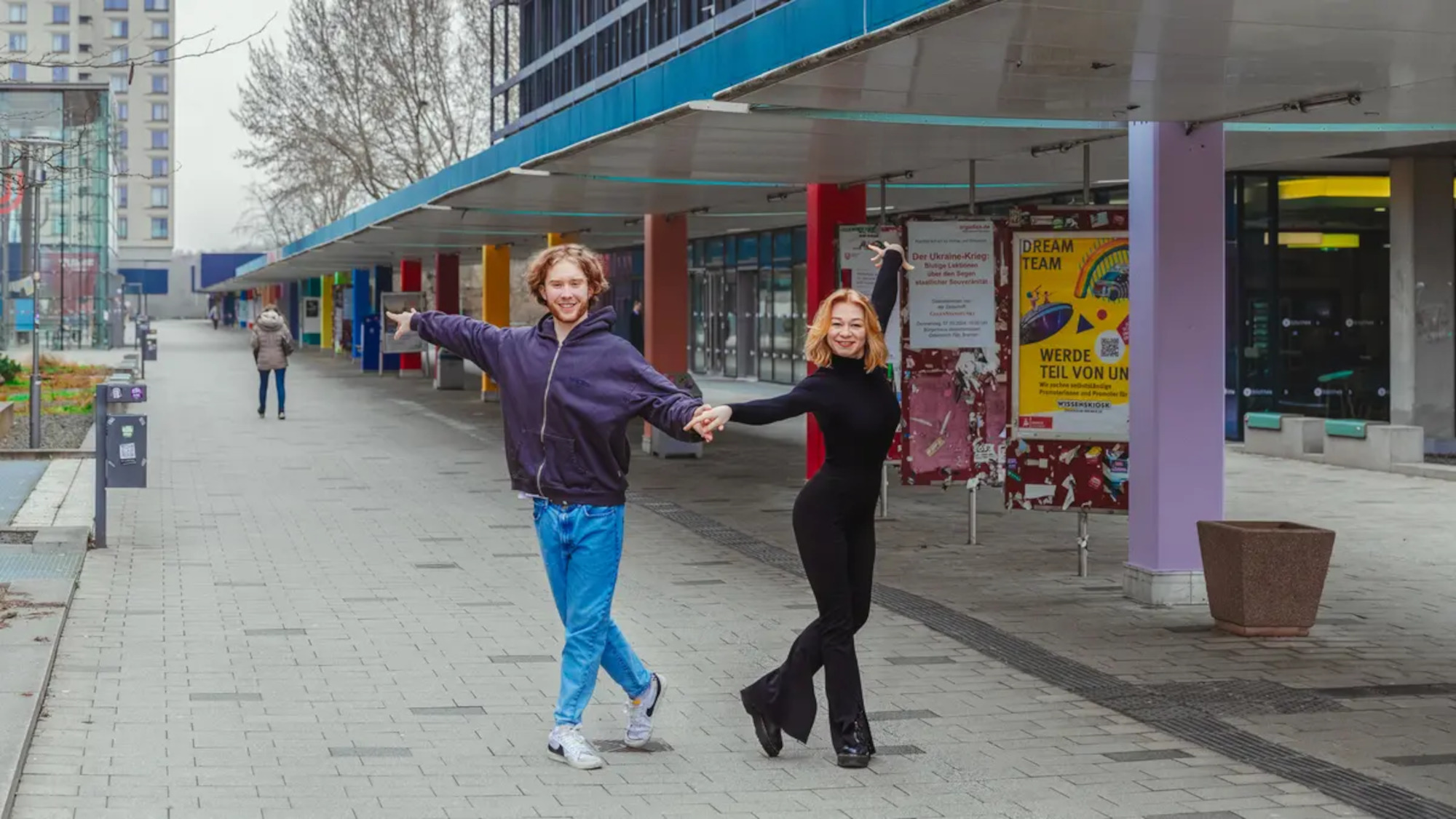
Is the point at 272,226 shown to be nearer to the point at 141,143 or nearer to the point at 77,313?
the point at 77,313

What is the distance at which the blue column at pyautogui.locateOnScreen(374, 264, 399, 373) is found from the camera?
149 ft

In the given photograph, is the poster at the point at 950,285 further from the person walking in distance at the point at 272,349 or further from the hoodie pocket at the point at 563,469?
the person walking in distance at the point at 272,349

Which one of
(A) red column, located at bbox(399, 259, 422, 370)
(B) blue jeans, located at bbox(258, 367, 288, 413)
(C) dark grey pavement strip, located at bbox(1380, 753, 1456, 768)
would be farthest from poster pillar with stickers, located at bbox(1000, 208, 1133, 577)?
(A) red column, located at bbox(399, 259, 422, 370)

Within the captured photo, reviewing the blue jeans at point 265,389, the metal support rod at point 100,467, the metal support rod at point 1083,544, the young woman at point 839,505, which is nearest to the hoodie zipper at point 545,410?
the young woman at point 839,505

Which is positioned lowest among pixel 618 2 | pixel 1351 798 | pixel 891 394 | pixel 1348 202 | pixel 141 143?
pixel 1351 798

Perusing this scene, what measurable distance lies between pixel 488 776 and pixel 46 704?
215cm

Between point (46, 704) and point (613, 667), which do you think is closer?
point (613, 667)

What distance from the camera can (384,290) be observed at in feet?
179

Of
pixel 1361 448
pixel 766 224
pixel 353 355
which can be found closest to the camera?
pixel 1361 448

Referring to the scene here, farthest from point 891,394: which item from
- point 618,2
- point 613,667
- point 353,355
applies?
point 353,355

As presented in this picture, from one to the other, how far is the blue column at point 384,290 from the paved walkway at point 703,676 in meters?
27.1

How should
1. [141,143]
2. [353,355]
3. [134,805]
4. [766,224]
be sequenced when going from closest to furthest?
[134,805], [766,224], [353,355], [141,143]

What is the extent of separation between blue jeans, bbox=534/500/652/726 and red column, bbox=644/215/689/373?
15.0 m

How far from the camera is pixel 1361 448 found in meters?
19.3
